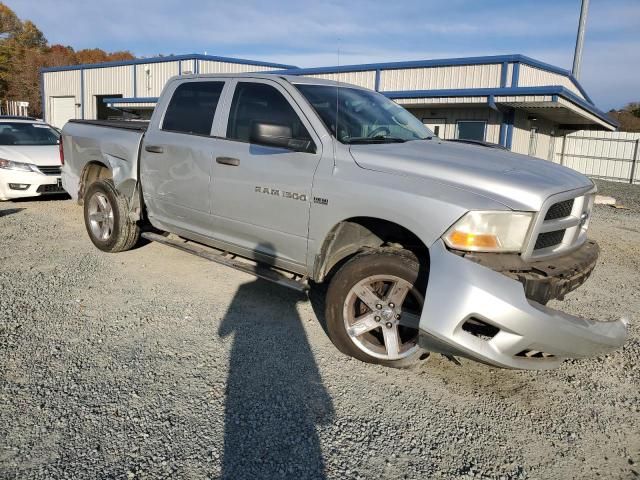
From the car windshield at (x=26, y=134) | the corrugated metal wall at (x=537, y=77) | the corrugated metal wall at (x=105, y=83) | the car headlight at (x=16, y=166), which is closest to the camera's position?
the car headlight at (x=16, y=166)

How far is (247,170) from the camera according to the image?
465 cm

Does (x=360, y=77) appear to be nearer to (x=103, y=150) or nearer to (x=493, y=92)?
(x=493, y=92)

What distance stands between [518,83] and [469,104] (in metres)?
1.88

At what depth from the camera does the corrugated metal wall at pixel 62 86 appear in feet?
107

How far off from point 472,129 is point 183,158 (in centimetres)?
1498

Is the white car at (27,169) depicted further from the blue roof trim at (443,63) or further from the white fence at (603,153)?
the white fence at (603,153)

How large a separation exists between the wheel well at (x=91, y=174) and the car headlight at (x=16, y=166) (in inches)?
134

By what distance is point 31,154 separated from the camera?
980 centimetres

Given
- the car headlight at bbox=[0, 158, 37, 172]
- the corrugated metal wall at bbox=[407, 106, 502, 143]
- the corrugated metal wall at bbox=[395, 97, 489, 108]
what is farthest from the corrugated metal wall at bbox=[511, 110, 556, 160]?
the car headlight at bbox=[0, 158, 37, 172]

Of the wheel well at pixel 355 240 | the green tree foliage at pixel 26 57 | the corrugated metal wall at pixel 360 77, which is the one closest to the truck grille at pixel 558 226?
the wheel well at pixel 355 240

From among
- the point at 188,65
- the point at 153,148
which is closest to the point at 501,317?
the point at 153,148

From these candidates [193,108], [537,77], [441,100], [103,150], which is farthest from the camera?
[537,77]

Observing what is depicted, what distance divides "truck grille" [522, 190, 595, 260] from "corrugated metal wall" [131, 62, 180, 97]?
2557 cm

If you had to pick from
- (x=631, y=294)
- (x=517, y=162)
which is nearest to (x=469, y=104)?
(x=631, y=294)
